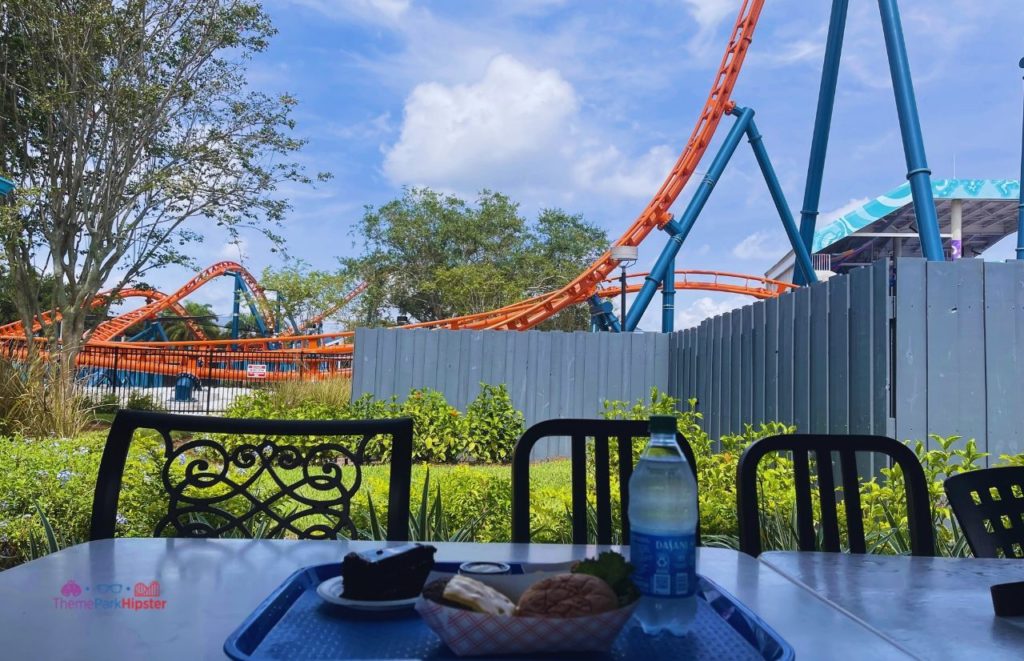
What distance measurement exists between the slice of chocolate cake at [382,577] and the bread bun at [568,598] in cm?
26

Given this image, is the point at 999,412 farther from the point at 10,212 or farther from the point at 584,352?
the point at 10,212

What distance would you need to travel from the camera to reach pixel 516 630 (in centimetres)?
85

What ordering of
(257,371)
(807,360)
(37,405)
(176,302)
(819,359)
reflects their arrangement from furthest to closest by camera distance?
1. (176,302)
2. (257,371)
3. (37,405)
4. (807,360)
5. (819,359)

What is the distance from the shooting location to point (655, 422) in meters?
1.12

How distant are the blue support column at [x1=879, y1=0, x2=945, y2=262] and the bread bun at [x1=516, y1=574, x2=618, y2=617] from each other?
8.43 metres

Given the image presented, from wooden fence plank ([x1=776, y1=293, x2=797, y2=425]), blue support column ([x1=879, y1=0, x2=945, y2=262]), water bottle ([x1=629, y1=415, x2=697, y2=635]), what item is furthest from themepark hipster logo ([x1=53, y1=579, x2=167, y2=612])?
blue support column ([x1=879, y1=0, x2=945, y2=262])

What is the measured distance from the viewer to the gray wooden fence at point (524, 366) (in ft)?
35.9

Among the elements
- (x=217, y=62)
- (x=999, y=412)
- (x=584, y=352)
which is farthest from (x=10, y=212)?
(x=999, y=412)

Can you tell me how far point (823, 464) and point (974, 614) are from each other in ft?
2.49

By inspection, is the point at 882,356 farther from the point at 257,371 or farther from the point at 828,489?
the point at 257,371

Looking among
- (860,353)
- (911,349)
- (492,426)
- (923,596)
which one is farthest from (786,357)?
(923,596)

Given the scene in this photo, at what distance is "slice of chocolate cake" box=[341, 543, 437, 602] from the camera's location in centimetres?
108

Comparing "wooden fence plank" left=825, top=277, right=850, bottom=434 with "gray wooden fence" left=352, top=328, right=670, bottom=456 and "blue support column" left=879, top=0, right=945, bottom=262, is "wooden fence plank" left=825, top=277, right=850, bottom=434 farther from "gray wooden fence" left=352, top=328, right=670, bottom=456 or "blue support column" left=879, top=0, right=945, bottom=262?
"gray wooden fence" left=352, top=328, right=670, bottom=456

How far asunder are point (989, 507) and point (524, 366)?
9445 mm
